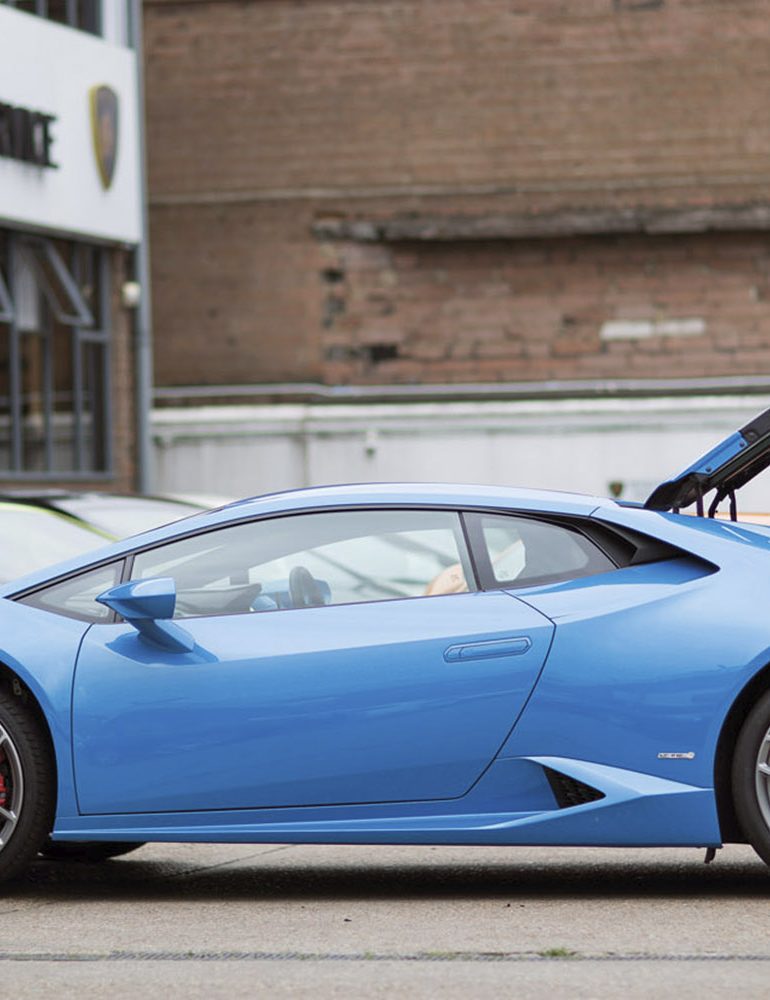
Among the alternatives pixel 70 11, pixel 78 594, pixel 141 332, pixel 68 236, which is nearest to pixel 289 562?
pixel 78 594

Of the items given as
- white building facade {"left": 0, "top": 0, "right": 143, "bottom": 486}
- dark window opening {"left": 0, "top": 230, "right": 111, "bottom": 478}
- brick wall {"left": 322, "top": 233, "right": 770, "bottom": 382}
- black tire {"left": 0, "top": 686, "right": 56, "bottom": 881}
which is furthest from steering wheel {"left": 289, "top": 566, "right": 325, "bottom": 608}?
brick wall {"left": 322, "top": 233, "right": 770, "bottom": 382}

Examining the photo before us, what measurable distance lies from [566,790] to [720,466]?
1244 mm

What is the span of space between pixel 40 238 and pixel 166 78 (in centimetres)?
659

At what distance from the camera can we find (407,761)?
6.40 m

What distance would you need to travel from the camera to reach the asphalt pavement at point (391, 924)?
5195 millimetres

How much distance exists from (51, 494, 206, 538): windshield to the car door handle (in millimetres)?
4382

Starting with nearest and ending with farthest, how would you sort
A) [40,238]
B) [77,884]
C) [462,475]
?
[77,884] < [40,238] < [462,475]

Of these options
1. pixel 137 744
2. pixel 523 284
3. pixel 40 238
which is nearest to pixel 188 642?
pixel 137 744

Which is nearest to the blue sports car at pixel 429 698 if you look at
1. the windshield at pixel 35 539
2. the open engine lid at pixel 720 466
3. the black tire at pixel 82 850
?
the open engine lid at pixel 720 466

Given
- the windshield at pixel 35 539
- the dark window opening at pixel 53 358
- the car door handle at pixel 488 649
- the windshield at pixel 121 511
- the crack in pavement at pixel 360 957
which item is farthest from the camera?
the dark window opening at pixel 53 358

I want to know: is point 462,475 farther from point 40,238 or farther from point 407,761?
point 407,761

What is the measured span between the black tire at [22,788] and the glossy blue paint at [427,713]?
74 millimetres

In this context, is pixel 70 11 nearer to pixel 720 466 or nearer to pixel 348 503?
pixel 348 503

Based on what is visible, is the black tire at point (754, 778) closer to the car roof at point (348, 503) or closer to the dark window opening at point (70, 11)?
the car roof at point (348, 503)
